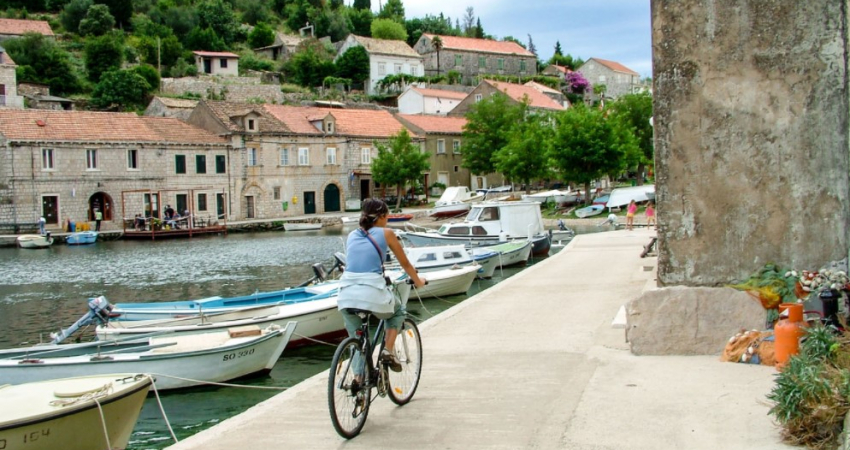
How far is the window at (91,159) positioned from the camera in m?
55.3

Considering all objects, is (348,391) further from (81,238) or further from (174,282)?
(81,238)

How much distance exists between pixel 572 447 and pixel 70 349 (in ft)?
34.1

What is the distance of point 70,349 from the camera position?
13.6m

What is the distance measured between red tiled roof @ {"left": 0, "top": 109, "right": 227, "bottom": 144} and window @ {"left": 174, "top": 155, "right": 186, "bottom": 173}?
1179 mm

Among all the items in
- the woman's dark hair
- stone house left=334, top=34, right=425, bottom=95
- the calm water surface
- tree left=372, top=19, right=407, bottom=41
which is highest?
tree left=372, top=19, right=407, bottom=41

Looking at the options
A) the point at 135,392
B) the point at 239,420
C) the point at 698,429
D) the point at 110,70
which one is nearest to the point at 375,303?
the point at 239,420

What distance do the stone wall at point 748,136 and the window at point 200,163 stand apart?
182 feet

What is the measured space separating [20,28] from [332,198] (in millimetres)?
52681

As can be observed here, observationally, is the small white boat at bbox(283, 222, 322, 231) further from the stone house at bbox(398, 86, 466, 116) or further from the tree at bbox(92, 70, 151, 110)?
the stone house at bbox(398, 86, 466, 116)

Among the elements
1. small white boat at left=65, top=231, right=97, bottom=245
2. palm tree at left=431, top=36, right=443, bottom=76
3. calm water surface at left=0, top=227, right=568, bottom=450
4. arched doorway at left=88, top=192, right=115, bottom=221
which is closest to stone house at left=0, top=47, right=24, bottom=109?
arched doorway at left=88, top=192, right=115, bottom=221

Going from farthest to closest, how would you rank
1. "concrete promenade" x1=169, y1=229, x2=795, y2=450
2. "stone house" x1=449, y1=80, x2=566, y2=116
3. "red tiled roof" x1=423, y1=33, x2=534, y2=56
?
"red tiled roof" x1=423, y1=33, x2=534, y2=56, "stone house" x1=449, y1=80, x2=566, y2=116, "concrete promenade" x1=169, y1=229, x2=795, y2=450

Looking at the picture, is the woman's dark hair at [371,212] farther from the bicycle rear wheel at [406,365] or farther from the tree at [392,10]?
the tree at [392,10]

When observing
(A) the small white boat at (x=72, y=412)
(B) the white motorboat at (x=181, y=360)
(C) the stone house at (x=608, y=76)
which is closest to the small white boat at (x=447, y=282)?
(B) the white motorboat at (x=181, y=360)

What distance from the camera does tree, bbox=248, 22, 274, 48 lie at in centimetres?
11669
